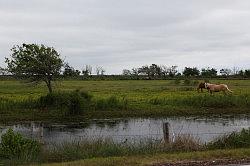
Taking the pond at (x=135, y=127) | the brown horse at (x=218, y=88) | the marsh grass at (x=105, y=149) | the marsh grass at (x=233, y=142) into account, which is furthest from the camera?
the brown horse at (x=218, y=88)

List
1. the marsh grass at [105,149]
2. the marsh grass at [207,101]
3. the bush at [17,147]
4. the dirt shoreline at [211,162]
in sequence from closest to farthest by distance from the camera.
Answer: the dirt shoreline at [211,162] → the bush at [17,147] → the marsh grass at [105,149] → the marsh grass at [207,101]

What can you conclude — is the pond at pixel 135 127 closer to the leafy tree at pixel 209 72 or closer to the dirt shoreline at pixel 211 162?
the dirt shoreline at pixel 211 162

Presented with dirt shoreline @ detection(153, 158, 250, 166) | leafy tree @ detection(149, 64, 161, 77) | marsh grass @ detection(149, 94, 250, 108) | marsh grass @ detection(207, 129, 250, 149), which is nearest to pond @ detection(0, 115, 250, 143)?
marsh grass @ detection(149, 94, 250, 108)

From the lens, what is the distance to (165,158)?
523 inches

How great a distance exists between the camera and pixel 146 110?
127 ft

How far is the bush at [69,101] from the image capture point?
36250 mm

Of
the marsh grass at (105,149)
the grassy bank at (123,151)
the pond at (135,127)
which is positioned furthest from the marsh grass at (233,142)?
the pond at (135,127)

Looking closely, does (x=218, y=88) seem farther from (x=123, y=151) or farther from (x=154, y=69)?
(x=154, y=69)

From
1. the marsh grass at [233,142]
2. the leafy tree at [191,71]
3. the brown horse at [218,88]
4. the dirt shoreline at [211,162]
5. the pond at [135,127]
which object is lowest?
the pond at [135,127]

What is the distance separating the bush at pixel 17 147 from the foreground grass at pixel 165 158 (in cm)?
181

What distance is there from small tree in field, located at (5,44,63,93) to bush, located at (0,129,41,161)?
89.3 feet

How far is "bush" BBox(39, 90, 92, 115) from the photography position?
36.2 meters

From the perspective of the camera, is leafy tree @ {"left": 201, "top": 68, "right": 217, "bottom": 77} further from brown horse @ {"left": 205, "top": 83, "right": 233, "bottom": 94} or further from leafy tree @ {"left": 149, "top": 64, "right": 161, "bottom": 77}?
brown horse @ {"left": 205, "top": 83, "right": 233, "bottom": 94}

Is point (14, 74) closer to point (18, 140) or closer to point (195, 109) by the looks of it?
point (195, 109)
